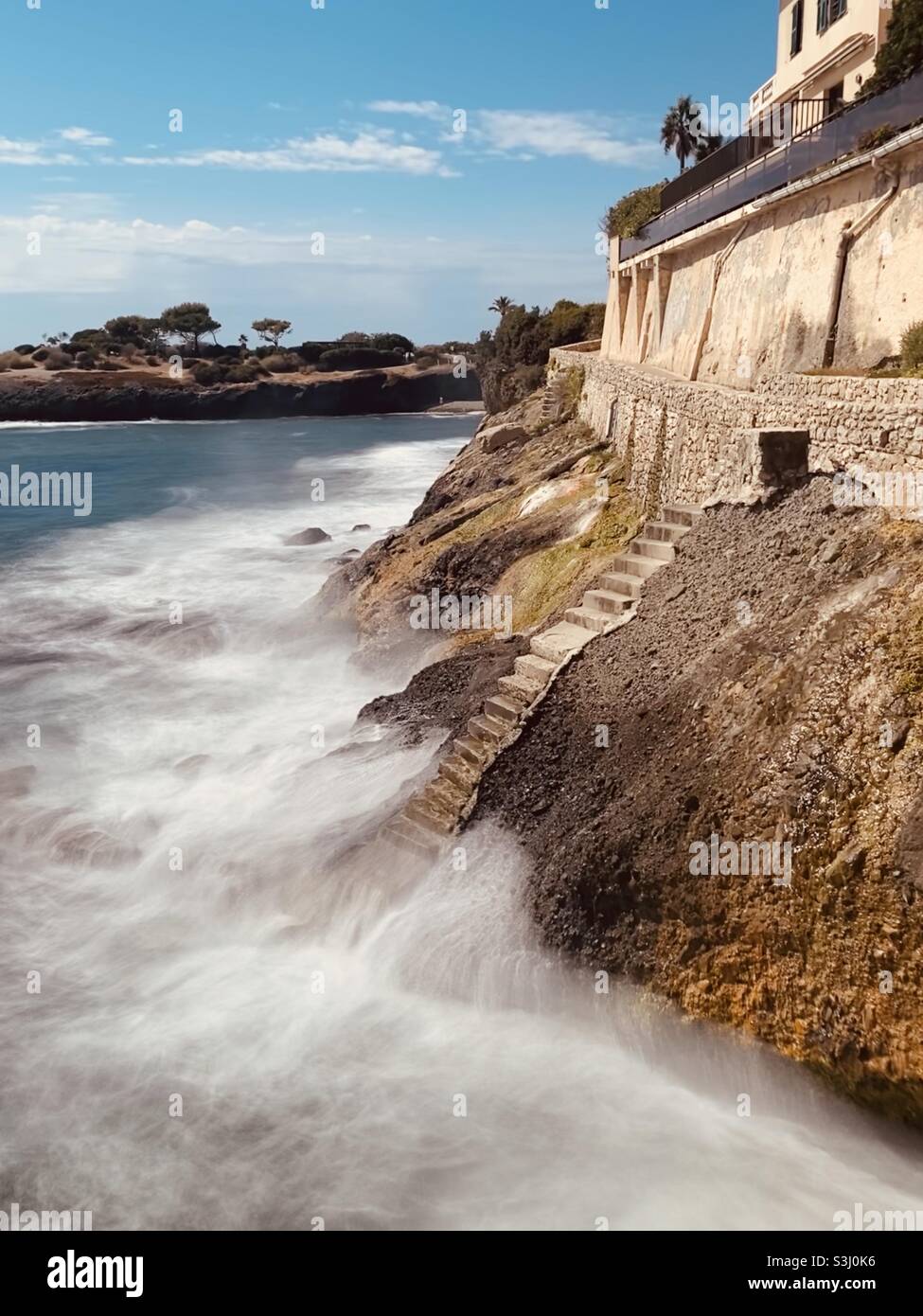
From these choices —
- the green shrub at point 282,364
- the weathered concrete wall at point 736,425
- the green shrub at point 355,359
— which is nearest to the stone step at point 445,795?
the weathered concrete wall at point 736,425

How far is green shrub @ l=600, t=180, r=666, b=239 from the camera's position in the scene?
34.8 meters

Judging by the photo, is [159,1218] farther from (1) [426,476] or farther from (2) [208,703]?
(1) [426,476]

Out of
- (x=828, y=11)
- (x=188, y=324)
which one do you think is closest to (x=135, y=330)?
(x=188, y=324)

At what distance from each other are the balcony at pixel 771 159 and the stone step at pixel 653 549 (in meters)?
9.17

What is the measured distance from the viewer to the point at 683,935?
9.35m

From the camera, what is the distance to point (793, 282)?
20141 millimetres

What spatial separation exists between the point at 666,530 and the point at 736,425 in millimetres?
2234

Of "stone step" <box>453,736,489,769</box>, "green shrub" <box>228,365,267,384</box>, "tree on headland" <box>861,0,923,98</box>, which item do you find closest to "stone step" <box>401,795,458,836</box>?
"stone step" <box>453,736,489,769</box>

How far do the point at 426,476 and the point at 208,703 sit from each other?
38.4 m

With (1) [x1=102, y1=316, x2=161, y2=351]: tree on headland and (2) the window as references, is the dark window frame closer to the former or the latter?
(2) the window

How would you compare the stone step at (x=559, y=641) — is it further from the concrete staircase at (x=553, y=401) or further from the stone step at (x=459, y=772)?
the concrete staircase at (x=553, y=401)

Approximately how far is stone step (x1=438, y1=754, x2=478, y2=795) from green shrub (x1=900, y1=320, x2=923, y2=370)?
28.6 feet

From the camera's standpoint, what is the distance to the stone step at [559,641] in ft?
42.4
